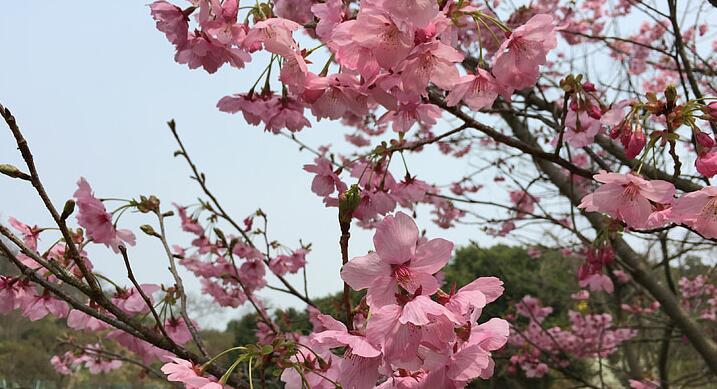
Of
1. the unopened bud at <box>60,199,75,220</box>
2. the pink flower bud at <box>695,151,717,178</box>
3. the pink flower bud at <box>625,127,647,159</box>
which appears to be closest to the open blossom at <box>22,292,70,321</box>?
the unopened bud at <box>60,199,75,220</box>

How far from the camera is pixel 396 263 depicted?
3.03ft

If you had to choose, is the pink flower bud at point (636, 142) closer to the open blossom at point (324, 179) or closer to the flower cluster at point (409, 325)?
the flower cluster at point (409, 325)

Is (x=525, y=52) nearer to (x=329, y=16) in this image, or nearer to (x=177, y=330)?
(x=329, y=16)

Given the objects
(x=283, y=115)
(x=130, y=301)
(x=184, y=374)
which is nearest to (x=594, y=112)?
(x=283, y=115)

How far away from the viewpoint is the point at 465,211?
5238 millimetres

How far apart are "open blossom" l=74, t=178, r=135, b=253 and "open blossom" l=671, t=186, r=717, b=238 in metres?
1.53

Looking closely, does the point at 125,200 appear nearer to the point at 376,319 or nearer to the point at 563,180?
the point at 376,319

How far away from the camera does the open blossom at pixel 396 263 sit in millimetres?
906

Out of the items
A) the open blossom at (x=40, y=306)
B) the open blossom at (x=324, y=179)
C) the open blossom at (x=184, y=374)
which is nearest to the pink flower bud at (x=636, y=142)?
the open blossom at (x=324, y=179)

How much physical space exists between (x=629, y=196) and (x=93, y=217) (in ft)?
4.99

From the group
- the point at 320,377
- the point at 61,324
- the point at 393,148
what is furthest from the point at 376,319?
the point at 61,324

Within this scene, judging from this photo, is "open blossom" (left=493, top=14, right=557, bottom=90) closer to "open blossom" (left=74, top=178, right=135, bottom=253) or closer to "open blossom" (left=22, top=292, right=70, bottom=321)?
"open blossom" (left=74, top=178, right=135, bottom=253)

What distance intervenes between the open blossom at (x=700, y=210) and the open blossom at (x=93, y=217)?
5.03 ft

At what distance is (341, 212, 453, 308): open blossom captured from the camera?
2.97 feet
